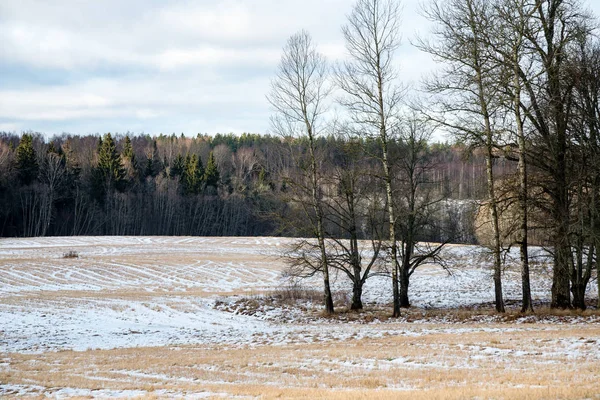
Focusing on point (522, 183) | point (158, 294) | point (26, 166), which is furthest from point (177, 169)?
point (522, 183)

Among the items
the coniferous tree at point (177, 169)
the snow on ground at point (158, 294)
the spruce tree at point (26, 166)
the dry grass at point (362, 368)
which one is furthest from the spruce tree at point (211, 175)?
the dry grass at point (362, 368)

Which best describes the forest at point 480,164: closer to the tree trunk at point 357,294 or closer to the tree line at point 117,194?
the tree trunk at point 357,294

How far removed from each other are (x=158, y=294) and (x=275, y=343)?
1631 centimetres

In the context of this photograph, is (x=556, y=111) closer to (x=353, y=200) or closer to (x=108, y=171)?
(x=353, y=200)

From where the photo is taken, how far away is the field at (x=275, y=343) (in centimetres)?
1113

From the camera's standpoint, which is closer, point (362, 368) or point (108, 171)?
point (362, 368)

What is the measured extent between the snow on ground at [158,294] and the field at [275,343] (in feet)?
0.40

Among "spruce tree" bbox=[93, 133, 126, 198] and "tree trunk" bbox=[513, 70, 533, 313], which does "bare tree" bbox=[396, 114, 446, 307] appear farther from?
"spruce tree" bbox=[93, 133, 126, 198]

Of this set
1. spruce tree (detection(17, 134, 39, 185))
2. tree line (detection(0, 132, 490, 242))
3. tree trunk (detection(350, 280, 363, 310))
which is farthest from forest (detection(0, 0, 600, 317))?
spruce tree (detection(17, 134, 39, 185))

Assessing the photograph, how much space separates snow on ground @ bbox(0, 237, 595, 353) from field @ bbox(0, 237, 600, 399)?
0.40 feet

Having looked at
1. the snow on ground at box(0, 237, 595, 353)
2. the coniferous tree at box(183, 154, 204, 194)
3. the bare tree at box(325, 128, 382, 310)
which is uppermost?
the coniferous tree at box(183, 154, 204, 194)

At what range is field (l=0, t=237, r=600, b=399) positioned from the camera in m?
11.1

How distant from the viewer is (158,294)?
32469mm

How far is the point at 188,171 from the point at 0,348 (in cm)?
8142
